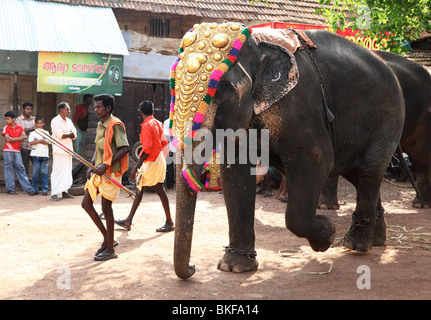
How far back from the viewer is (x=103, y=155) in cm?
573

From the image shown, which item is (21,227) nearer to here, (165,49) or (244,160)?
(244,160)

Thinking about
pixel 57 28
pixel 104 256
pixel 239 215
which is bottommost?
pixel 104 256

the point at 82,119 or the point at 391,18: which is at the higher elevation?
the point at 391,18

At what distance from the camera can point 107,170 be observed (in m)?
5.63

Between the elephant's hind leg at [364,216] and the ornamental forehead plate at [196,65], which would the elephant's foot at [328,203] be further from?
the ornamental forehead plate at [196,65]

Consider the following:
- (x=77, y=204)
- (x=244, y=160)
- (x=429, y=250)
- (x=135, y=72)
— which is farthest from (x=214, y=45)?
(x=135, y=72)

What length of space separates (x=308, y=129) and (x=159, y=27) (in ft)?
35.4

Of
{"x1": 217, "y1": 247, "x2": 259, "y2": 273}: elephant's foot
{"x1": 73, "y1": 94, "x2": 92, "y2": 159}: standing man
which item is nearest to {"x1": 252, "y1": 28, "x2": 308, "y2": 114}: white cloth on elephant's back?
{"x1": 217, "y1": 247, "x2": 259, "y2": 273}: elephant's foot

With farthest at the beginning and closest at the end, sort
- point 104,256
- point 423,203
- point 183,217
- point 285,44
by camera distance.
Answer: point 423,203, point 104,256, point 285,44, point 183,217

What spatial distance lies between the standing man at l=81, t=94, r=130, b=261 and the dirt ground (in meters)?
0.28

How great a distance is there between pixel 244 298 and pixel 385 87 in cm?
257

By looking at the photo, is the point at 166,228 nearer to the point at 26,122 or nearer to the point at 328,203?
the point at 328,203

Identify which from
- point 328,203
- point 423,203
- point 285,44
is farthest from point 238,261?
point 423,203

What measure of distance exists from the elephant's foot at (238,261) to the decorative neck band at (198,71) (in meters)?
1.45
